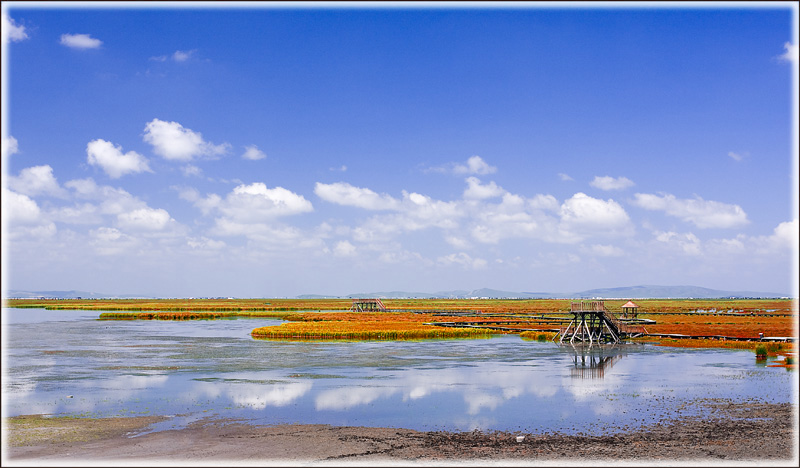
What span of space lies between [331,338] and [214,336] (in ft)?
57.1

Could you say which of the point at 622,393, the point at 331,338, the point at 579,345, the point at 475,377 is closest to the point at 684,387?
the point at 622,393

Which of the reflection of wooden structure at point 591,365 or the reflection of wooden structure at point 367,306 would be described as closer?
the reflection of wooden structure at point 591,365

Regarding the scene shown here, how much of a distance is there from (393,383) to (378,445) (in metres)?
15.5

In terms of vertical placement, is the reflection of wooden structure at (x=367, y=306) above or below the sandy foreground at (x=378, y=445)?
below

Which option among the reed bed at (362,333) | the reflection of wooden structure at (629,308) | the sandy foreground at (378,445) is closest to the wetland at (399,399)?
the sandy foreground at (378,445)

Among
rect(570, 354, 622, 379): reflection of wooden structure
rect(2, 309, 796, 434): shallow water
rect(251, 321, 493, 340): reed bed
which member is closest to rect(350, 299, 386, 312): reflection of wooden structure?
rect(251, 321, 493, 340): reed bed

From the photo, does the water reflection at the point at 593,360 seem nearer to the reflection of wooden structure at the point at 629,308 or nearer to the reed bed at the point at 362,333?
the reed bed at the point at 362,333

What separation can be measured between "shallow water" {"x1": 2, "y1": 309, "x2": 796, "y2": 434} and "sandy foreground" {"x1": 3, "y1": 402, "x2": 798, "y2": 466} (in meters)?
1.83

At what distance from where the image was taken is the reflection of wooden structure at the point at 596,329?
6644cm

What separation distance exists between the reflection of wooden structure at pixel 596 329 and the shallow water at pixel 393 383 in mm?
4396

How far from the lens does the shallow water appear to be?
3027 centimetres

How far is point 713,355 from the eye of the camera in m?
56.3

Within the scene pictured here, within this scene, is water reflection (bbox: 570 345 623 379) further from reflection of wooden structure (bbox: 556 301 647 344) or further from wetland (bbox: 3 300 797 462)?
reflection of wooden structure (bbox: 556 301 647 344)

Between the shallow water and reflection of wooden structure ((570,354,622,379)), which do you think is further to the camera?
reflection of wooden structure ((570,354,622,379))
